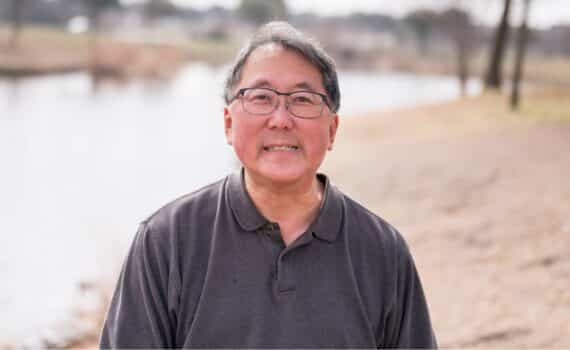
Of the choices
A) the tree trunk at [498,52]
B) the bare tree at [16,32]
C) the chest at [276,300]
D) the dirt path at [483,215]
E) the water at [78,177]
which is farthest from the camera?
the bare tree at [16,32]

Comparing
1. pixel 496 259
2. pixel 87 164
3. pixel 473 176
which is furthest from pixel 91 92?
pixel 496 259

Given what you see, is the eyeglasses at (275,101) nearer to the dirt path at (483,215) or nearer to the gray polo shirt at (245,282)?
the gray polo shirt at (245,282)

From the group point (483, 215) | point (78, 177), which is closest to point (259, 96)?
point (483, 215)

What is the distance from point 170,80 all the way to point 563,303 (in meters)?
32.9

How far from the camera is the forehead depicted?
190 centimetres

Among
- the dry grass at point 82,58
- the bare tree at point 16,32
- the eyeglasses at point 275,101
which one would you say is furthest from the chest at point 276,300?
the bare tree at point 16,32

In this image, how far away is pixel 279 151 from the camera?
1.92 metres

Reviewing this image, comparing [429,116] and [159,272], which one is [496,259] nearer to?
[159,272]

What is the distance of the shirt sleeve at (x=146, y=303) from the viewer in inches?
71.2

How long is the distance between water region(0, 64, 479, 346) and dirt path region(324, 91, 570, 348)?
1.61 meters

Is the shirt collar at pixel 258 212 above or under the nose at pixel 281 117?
under

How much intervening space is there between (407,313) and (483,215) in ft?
15.5

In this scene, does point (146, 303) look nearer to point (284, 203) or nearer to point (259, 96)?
point (284, 203)

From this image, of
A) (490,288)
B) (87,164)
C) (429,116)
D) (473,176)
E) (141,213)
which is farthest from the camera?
(429,116)
